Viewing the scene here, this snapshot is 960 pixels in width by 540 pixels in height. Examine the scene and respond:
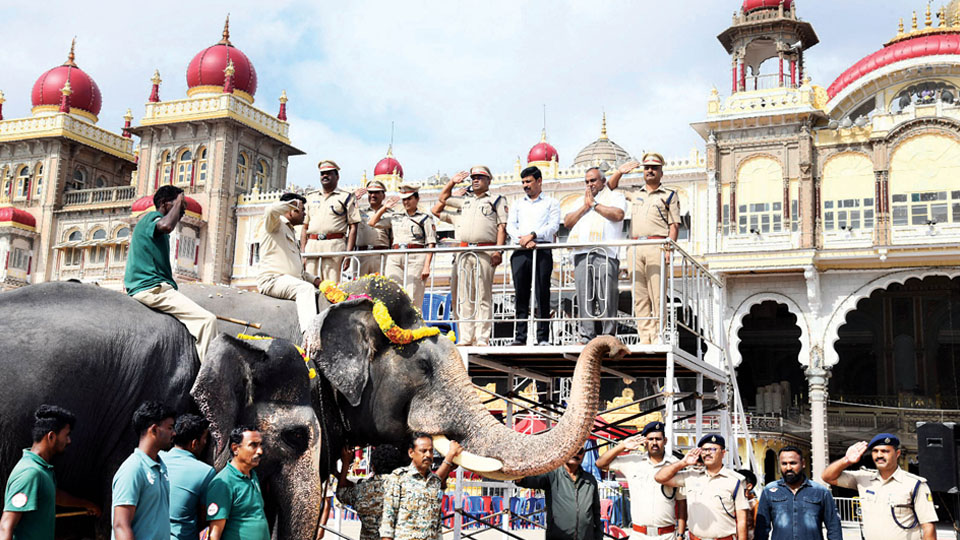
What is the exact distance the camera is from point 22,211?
115 ft

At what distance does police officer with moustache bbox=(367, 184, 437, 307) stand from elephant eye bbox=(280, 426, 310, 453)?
11.8 feet

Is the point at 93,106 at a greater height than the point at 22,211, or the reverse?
the point at 93,106

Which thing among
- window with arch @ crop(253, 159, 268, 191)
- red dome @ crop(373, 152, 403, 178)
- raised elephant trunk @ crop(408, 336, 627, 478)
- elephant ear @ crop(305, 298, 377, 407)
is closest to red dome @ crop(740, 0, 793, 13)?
red dome @ crop(373, 152, 403, 178)

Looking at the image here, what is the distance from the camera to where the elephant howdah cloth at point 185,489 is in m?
4.32

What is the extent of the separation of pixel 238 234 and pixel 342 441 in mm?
27862

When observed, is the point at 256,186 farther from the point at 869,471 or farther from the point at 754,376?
the point at 869,471

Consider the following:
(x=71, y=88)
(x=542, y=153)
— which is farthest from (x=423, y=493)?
(x=71, y=88)

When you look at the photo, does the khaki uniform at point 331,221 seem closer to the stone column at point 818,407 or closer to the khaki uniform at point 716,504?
the khaki uniform at point 716,504

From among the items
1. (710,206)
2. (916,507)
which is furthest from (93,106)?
(916,507)

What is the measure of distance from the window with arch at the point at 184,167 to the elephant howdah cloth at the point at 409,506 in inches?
1173

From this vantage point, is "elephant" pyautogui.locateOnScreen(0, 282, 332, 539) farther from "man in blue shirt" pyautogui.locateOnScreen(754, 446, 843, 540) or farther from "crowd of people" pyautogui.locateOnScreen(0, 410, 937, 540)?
"man in blue shirt" pyautogui.locateOnScreen(754, 446, 843, 540)

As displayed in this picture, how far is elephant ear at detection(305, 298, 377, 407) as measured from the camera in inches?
216

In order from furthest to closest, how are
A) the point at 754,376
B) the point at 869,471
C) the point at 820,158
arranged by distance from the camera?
the point at 754,376, the point at 820,158, the point at 869,471

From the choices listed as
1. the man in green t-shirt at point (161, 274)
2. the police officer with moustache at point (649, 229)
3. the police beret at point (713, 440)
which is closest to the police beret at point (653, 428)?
the police beret at point (713, 440)
